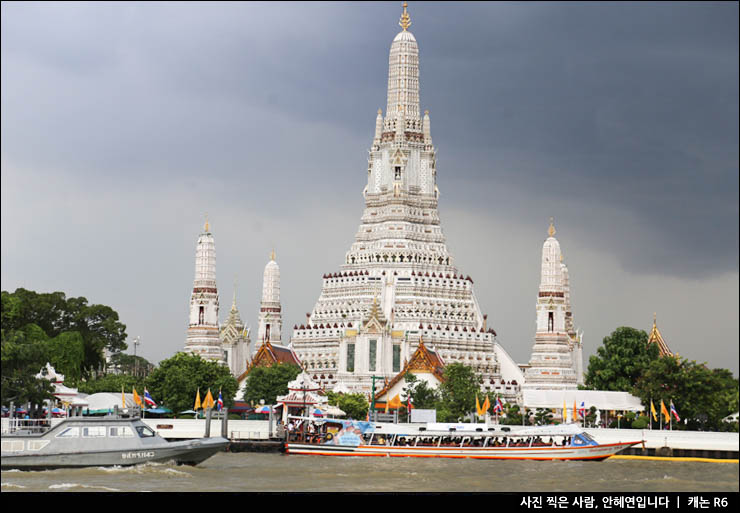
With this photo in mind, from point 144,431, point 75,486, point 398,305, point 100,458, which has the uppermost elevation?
point 398,305

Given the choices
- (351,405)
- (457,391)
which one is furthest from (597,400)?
(351,405)

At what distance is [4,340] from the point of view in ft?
241

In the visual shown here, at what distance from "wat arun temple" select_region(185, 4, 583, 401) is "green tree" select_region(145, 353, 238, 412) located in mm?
9953

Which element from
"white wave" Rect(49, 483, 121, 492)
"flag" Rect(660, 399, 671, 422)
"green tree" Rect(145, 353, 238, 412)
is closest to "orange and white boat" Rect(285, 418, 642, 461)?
"flag" Rect(660, 399, 671, 422)

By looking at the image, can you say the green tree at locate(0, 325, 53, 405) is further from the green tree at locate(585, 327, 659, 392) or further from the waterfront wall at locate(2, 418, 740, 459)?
the green tree at locate(585, 327, 659, 392)

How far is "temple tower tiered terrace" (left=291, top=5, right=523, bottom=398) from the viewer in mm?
108438

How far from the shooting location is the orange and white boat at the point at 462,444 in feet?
249

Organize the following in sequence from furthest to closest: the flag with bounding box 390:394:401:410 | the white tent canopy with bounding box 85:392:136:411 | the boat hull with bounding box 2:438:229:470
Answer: the flag with bounding box 390:394:401:410, the white tent canopy with bounding box 85:392:136:411, the boat hull with bounding box 2:438:229:470

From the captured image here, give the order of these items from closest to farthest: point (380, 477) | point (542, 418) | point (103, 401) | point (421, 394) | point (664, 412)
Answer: point (380, 477), point (664, 412), point (103, 401), point (542, 418), point (421, 394)

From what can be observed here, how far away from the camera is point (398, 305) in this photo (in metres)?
112

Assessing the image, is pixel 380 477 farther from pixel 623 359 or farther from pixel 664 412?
pixel 623 359

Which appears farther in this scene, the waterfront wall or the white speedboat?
the waterfront wall

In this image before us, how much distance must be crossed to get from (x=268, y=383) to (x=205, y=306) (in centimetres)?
1383

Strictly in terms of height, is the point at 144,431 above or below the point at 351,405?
below
